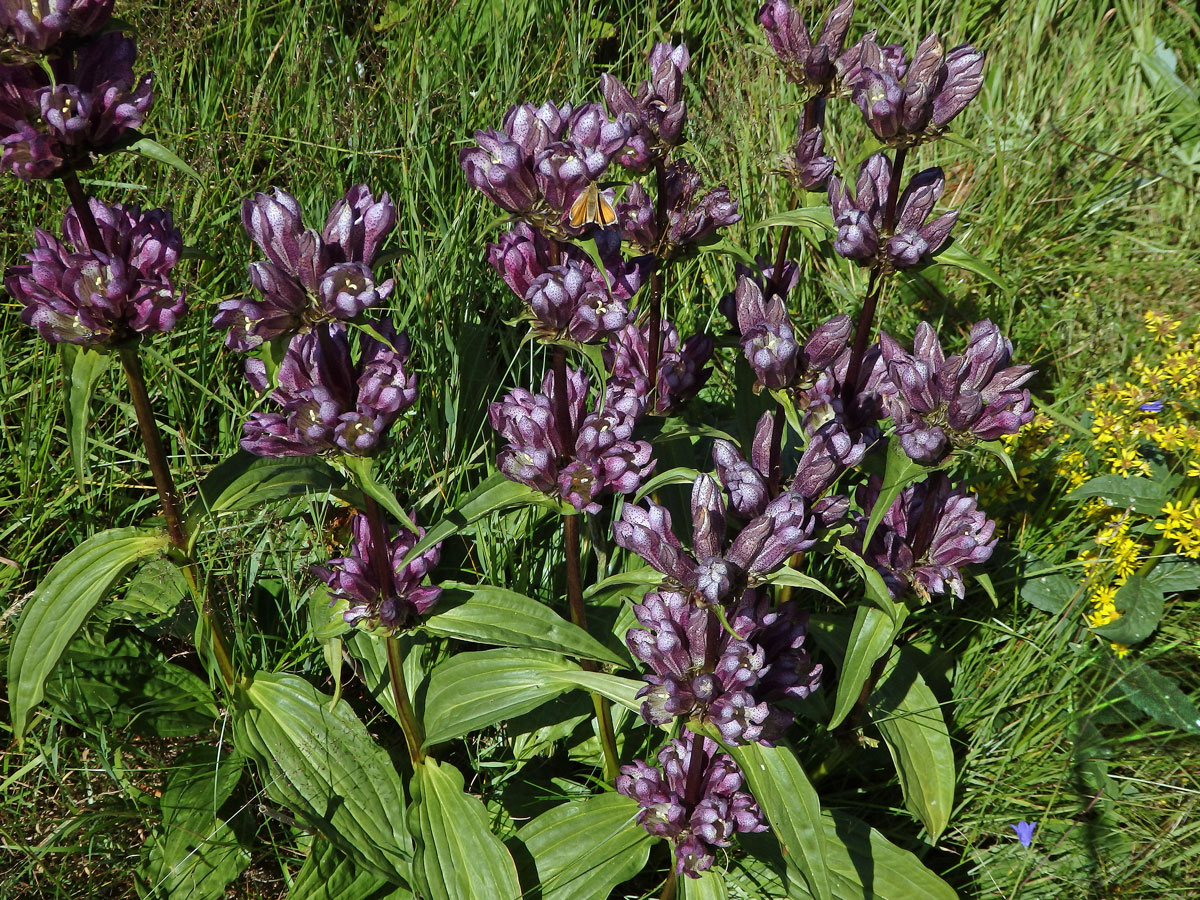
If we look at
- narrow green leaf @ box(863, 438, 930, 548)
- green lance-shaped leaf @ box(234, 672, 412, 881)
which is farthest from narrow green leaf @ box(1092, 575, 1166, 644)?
green lance-shaped leaf @ box(234, 672, 412, 881)

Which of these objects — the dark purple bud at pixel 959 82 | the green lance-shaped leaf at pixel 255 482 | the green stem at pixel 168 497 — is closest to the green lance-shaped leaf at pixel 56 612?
the green stem at pixel 168 497

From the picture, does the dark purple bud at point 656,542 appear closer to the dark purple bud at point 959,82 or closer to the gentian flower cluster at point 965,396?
the gentian flower cluster at point 965,396

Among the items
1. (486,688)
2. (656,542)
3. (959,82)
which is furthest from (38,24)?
(959,82)

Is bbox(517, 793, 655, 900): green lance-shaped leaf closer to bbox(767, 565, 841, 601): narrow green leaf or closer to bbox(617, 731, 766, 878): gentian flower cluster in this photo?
bbox(617, 731, 766, 878): gentian flower cluster

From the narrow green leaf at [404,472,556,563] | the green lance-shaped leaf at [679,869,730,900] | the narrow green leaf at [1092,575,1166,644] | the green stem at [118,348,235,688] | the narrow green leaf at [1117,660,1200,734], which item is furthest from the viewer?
the narrow green leaf at [1092,575,1166,644]

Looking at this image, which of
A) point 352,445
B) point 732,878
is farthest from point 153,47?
point 732,878

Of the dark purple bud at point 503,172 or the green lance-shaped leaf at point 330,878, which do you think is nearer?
the dark purple bud at point 503,172
